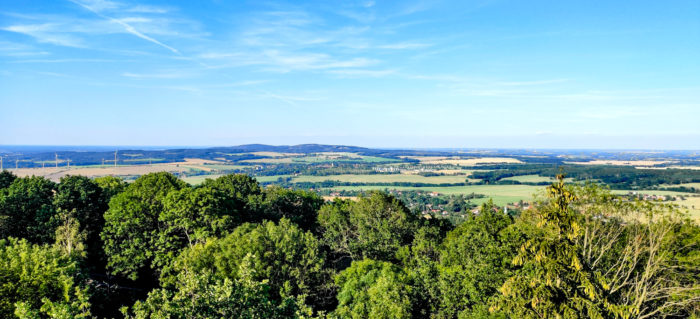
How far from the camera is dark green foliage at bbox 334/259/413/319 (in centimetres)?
2449

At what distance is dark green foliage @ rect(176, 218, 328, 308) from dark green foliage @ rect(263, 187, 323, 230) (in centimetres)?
2096

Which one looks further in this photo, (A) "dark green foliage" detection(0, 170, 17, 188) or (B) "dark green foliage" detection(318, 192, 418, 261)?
(A) "dark green foliage" detection(0, 170, 17, 188)

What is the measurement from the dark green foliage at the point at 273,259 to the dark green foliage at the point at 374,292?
276cm

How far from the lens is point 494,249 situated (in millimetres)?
28438

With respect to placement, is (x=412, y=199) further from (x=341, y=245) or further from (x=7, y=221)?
(x=7, y=221)

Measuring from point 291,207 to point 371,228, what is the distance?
17995 millimetres

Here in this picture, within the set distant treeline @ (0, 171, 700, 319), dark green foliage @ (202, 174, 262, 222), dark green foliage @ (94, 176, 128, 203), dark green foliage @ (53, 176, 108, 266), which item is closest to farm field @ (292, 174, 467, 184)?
dark green foliage @ (202, 174, 262, 222)

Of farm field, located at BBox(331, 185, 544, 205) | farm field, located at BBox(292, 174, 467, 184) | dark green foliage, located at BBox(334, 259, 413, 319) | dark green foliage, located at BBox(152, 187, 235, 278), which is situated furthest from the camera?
farm field, located at BBox(292, 174, 467, 184)

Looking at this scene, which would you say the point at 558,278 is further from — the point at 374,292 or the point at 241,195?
the point at 241,195

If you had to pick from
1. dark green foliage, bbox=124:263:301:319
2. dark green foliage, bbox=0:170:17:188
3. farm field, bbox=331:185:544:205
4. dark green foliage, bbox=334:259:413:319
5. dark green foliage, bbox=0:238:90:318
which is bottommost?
farm field, bbox=331:185:544:205

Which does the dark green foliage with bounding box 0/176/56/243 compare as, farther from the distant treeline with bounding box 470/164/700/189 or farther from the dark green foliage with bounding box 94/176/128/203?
the distant treeline with bounding box 470/164/700/189

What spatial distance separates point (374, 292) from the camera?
26266mm

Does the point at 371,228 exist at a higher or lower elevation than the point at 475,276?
lower

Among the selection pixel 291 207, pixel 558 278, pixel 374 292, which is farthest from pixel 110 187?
pixel 558 278
